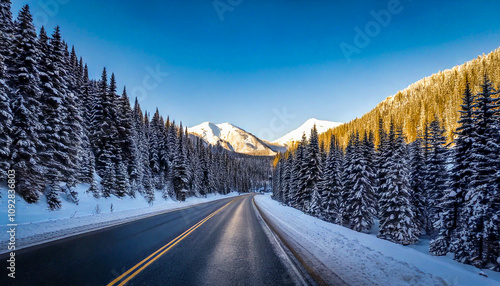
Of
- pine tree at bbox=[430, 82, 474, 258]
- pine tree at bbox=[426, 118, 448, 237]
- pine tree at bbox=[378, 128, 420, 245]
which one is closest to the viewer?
pine tree at bbox=[430, 82, 474, 258]

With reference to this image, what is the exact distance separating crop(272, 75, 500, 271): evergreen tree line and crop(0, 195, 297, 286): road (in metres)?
15.4

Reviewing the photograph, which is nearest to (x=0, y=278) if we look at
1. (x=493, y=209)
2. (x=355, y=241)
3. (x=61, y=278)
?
(x=61, y=278)

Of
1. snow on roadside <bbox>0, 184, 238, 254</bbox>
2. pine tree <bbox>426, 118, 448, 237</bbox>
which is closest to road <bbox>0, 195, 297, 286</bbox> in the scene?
snow on roadside <bbox>0, 184, 238, 254</bbox>

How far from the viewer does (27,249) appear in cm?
689

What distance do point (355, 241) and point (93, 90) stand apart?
47988mm

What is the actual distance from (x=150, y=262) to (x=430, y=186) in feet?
96.7

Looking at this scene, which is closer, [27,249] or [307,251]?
[27,249]

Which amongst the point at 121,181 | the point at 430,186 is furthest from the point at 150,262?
the point at 430,186

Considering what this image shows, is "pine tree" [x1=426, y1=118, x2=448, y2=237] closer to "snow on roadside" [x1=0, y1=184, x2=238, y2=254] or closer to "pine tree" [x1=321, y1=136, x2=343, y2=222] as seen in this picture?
"pine tree" [x1=321, y1=136, x2=343, y2=222]

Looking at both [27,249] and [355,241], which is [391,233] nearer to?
[355,241]

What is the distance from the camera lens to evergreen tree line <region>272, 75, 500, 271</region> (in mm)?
14258

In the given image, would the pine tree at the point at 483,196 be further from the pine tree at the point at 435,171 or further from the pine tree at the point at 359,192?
the pine tree at the point at 359,192

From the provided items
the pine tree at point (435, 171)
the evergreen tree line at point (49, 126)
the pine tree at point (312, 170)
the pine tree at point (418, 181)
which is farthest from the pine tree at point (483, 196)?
the evergreen tree line at point (49, 126)

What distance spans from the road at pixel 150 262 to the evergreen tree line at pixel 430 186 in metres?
15.4
